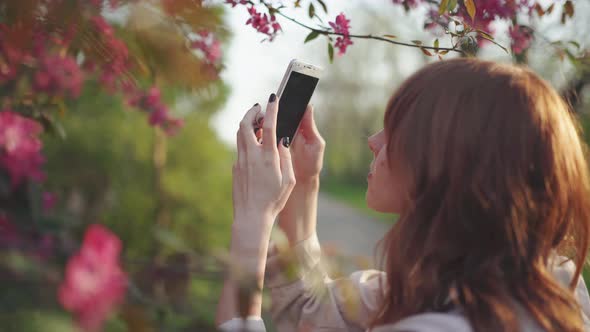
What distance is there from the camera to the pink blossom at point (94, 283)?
0.43m

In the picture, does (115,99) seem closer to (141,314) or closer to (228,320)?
(228,320)

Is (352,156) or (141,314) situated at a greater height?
(352,156)

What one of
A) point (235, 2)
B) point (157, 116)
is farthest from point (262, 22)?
point (157, 116)

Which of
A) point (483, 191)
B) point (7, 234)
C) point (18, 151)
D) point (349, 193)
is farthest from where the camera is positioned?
point (349, 193)

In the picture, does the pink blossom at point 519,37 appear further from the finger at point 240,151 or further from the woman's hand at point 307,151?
the finger at point 240,151

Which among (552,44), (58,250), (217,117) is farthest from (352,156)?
(58,250)

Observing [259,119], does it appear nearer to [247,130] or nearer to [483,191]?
[247,130]

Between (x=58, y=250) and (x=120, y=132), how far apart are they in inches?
247

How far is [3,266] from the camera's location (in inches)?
18.5

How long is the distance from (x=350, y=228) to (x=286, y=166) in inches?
453

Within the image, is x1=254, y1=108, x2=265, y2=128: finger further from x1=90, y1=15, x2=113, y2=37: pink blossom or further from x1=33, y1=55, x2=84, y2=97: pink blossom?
x1=33, y1=55, x2=84, y2=97: pink blossom

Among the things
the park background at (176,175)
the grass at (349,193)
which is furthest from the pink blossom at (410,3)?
the grass at (349,193)

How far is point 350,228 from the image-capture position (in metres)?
12.6

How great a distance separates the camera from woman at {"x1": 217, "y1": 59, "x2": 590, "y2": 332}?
0.93 meters
